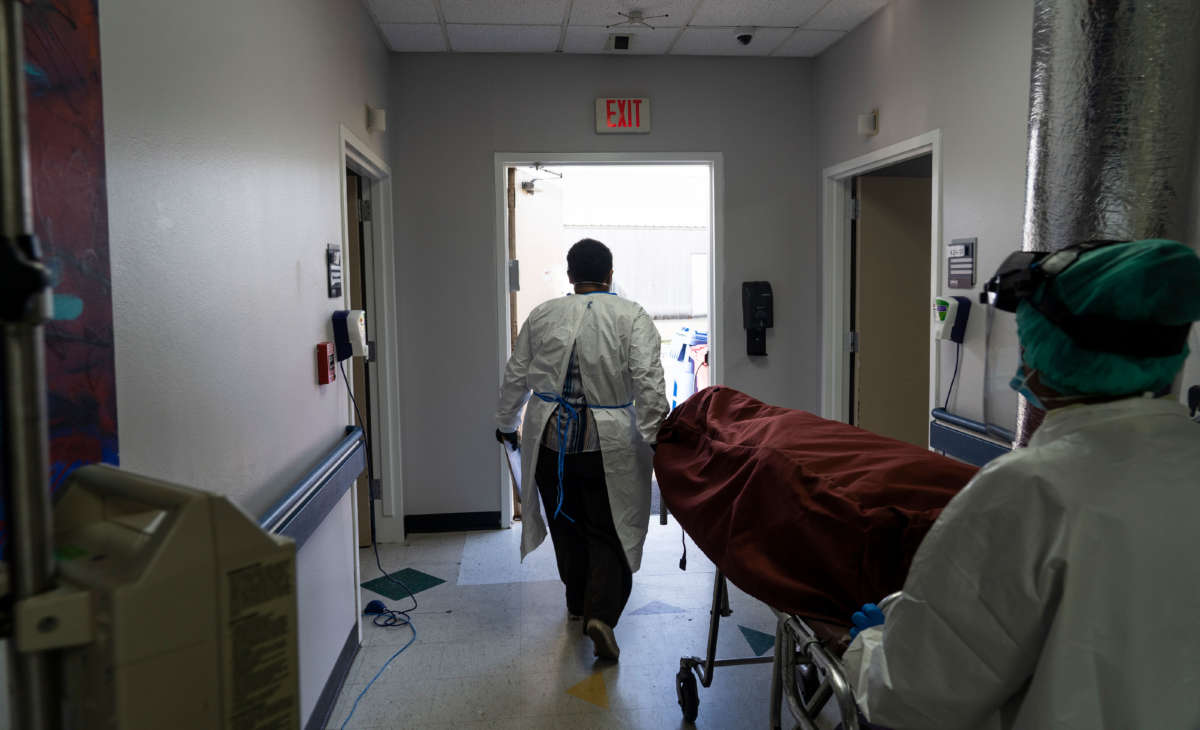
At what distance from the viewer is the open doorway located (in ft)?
14.2

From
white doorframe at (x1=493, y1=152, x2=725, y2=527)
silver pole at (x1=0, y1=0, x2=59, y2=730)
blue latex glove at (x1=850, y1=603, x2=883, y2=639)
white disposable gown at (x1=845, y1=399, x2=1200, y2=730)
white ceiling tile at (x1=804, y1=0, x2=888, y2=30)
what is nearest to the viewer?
silver pole at (x1=0, y1=0, x2=59, y2=730)

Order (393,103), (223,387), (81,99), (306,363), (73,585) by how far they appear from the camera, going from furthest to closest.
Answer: (393,103) → (306,363) → (223,387) → (81,99) → (73,585)

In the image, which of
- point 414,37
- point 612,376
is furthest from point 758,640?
point 414,37

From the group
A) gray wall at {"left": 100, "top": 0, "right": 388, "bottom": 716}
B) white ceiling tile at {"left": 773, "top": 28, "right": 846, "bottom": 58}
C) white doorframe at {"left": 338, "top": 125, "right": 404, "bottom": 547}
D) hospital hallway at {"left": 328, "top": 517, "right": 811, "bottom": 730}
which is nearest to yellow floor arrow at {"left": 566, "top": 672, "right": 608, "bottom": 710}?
hospital hallway at {"left": 328, "top": 517, "right": 811, "bottom": 730}

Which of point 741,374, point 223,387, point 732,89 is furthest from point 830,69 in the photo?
point 223,387

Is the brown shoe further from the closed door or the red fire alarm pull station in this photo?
the closed door

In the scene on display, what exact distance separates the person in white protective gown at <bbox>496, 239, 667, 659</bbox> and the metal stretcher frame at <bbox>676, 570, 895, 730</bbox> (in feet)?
1.62

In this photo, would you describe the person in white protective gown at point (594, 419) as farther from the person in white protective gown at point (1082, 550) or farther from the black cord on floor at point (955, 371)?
the person in white protective gown at point (1082, 550)

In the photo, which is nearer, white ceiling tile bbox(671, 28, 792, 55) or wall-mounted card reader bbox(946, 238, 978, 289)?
wall-mounted card reader bbox(946, 238, 978, 289)

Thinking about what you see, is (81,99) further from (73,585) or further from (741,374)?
(741,374)

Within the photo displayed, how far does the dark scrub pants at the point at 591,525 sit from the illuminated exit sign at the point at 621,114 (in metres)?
2.17

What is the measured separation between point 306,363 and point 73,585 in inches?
75.4

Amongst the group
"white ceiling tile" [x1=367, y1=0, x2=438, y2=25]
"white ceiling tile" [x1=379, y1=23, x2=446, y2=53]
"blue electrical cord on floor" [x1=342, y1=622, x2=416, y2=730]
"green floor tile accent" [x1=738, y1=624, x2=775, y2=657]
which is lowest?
"blue electrical cord on floor" [x1=342, y1=622, x2=416, y2=730]

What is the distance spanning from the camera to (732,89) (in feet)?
14.8
